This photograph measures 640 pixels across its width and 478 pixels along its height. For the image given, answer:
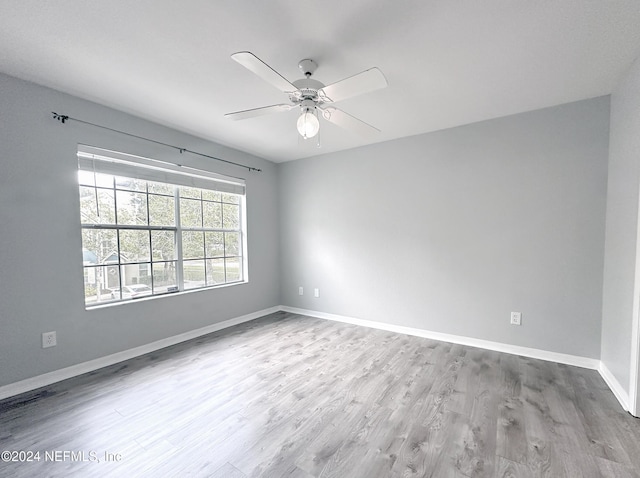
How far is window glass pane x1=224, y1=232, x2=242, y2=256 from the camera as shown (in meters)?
3.98

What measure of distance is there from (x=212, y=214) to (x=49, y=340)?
2073 millimetres

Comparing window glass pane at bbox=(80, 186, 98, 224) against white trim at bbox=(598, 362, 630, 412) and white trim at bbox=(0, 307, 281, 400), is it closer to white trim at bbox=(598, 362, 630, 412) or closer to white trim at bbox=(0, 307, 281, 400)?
white trim at bbox=(0, 307, 281, 400)

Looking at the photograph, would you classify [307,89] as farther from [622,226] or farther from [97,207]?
[622,226]

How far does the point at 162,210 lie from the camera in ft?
10.6

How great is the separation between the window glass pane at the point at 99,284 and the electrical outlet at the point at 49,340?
35 cm

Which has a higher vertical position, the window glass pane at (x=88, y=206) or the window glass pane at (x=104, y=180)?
the window glass pane at (x=104, y=180)

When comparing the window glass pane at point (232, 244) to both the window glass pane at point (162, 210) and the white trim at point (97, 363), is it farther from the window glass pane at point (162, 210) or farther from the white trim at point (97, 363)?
the white trim at point (97, 363)

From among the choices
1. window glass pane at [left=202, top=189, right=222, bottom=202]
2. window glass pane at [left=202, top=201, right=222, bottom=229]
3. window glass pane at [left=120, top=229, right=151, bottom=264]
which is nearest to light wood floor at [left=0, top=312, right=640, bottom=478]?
window glass pane at [left=120, top=229, right=151, bottom=264]

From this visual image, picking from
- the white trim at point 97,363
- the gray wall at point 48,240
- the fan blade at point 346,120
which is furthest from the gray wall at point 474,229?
the gray wall at point 48,240

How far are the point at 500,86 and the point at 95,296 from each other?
4.22 meters

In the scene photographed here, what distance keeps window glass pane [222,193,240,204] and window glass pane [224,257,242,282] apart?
33.9 inches

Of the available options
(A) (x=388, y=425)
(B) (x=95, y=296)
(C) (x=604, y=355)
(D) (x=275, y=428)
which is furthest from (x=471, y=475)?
(B) (x=95, y=296)

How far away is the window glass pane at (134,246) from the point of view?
287cm

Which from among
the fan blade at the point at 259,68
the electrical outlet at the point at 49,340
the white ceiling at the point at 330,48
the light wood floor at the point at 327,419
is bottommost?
the light wood floor at the point at 327,419
